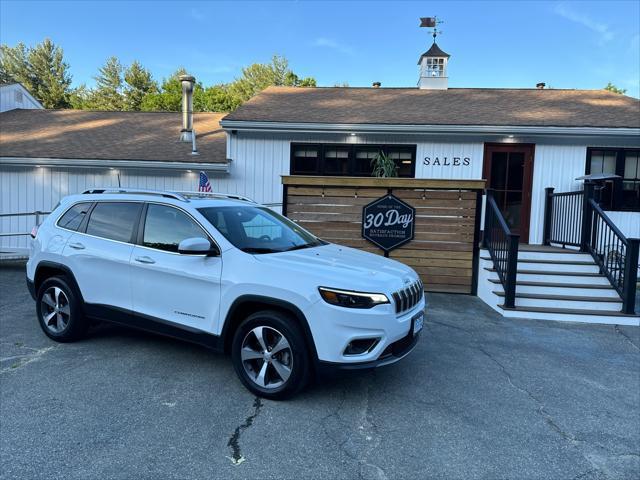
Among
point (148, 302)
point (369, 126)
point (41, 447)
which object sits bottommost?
point (41, 447)

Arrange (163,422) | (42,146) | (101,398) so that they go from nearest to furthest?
1. (163,422)
2. (101,398)
3. (42,146)

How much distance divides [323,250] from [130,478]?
2.51m

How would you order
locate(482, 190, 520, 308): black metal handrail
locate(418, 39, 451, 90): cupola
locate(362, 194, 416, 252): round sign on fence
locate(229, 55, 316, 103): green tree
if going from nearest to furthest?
1. locate(482, 190, 520, 308): black metal handrail
2. locate(362, 194, 416, 252): round sign on fence
3. locate(418, 39, 451, 90): cupola
4. locate(229, 55, 316, 103): green tree

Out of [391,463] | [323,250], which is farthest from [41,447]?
[323,250]

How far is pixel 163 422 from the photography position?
10.8 ft

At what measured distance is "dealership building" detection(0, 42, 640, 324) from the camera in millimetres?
10047

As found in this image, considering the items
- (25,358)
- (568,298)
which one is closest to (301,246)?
(25,358)

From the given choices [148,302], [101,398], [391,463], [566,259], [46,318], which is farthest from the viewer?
[566,259]

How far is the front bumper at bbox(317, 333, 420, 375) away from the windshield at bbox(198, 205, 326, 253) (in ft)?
3.87

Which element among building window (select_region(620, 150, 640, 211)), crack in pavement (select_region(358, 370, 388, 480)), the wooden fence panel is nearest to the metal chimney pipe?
the wooden fence panel

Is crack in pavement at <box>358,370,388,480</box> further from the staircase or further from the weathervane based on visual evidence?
the weathervane

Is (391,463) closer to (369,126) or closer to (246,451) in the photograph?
(246,451)

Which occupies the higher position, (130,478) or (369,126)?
(369,126)

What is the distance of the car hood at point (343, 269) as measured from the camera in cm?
349
